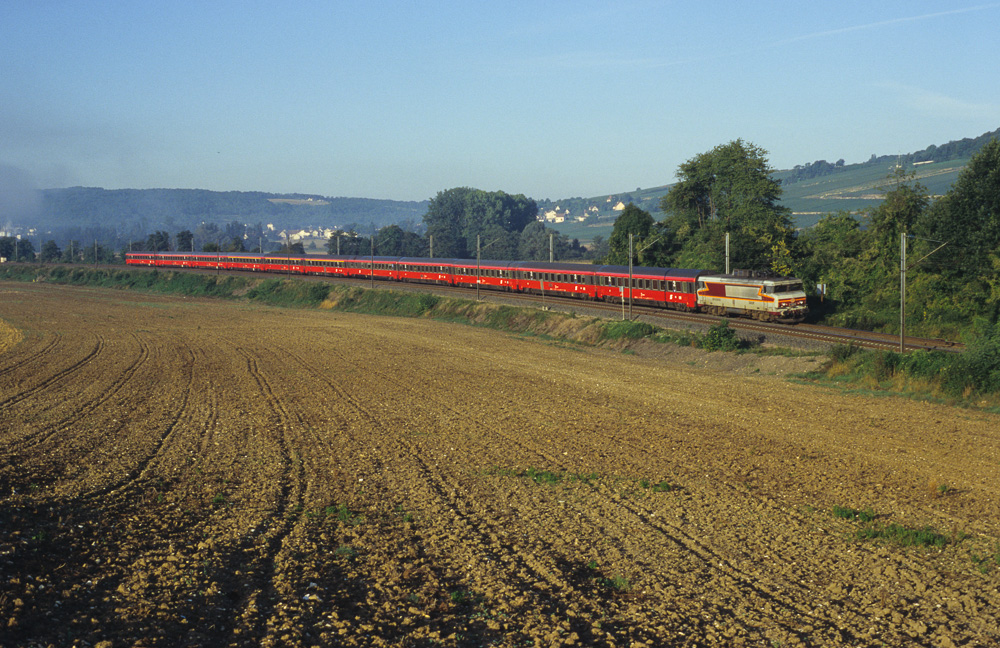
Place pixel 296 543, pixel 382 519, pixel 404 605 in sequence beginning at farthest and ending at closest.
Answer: pixel 382 519 → pixel 296 543 → pixel 404 605

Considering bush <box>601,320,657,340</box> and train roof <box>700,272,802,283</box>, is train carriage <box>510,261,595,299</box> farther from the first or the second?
bush <box>601,320,657,340</box>

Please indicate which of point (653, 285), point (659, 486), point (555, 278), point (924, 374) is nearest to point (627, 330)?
point (653, 285)

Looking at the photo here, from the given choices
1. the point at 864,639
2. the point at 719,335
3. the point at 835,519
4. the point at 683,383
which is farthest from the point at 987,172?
the point at 864,639

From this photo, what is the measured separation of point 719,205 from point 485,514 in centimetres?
9139

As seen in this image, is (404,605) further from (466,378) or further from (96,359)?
(96,359)

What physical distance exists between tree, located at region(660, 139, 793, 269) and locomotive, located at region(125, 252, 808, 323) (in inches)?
500

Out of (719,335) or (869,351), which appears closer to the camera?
(869,351)

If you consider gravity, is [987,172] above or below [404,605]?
above

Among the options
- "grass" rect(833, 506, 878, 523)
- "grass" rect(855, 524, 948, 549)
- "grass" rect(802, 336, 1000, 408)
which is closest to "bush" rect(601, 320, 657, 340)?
"grass" rect(802, 336, 1000, 408)

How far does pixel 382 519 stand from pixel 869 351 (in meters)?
29.5

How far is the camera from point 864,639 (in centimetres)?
1145

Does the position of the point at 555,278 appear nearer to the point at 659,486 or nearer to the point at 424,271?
the point at 424,271

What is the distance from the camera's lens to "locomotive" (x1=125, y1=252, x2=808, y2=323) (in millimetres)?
53250

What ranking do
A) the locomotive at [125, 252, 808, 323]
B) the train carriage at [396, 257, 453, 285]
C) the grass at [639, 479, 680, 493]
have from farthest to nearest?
the train carriage at [396, 257, 453, 285] → the locomotive at [125, 252, 808, 323] → the grass at [639, 479, 680, 493]
